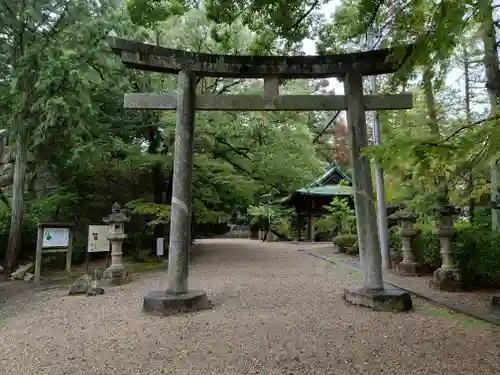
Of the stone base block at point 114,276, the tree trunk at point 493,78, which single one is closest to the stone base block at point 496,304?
the tree trunk at point 493,78

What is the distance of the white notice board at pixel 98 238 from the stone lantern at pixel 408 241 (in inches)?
295

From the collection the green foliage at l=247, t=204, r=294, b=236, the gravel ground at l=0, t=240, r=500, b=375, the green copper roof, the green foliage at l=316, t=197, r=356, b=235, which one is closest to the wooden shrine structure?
the green copper roof

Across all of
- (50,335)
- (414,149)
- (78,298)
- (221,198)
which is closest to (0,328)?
(50,335)

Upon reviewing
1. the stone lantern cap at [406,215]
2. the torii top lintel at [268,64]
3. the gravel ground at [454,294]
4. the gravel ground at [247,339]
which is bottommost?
the gravel ground at [247,339]

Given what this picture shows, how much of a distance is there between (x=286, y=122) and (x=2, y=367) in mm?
9934

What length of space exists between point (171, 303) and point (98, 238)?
4.49m

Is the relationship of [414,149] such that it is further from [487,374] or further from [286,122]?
[286,122]

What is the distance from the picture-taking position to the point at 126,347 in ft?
13.6

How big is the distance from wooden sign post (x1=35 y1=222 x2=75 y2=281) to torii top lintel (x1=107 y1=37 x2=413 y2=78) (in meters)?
5.59

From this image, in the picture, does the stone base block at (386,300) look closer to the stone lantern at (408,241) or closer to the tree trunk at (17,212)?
the stone lantern at (408,241)

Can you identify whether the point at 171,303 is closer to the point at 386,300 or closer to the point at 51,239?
the point at 386,300

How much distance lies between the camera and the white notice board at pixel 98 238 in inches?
351

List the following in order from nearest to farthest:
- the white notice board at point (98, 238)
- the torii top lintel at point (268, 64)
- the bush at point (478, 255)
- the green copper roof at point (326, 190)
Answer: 1. the torii top lintel at point (268, 64)
2. the bush at point (478, 255)
3. the white notice board at point (98, 238)
4. the green copper roof at point (326, 190)

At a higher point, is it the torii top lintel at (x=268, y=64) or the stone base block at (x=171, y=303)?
the torii top lintel at (x=268, y=64)
